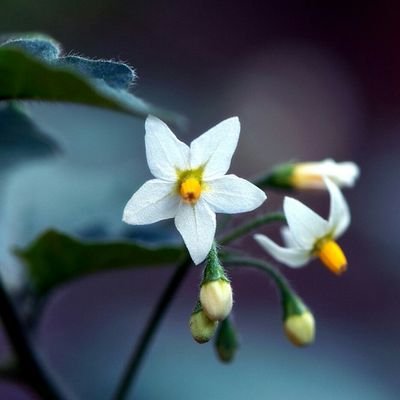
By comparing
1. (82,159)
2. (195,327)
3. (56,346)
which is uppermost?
(195,327)

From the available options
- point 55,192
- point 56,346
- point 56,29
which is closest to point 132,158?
point 55,192

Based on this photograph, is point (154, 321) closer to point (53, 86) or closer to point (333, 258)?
point (333, 258)

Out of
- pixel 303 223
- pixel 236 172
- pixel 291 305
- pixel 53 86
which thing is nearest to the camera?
pixel 53 86

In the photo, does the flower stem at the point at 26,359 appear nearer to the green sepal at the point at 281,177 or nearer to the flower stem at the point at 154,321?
the flower stem at the point at 154,321

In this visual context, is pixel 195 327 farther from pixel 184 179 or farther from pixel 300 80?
pixel 300 80

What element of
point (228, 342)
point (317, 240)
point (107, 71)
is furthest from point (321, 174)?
point (107, 71)

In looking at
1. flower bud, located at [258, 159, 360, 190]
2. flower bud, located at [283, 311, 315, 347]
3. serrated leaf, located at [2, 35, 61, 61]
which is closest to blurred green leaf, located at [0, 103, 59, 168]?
serrated leaf, located at [2, 35, 61, 61]
